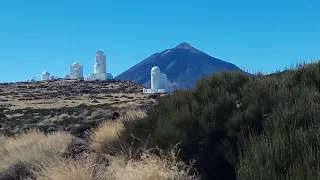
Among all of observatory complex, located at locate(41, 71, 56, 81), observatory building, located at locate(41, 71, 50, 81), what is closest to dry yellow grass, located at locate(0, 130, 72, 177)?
observatory complex, located at locate(41, 71, 56, 81)

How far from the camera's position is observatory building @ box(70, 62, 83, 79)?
12236cm

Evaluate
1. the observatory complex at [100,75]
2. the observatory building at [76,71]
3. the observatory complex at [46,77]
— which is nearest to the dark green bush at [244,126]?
the observatory complex at [100,75]

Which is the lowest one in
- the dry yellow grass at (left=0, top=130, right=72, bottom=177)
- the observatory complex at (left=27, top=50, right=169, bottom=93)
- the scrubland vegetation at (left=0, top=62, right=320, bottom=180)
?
the dry yellow grass at (left=0, top=130, right=72, bottom=177)

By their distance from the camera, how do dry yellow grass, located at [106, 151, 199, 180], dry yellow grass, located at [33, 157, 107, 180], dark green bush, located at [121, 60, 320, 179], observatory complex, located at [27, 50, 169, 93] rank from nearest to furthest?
1. dark green bush, located at [121, 60, 320, 179]
2. dry yellow grass, located at [106, 151, 199, 180]
3. dry yellow grass, located at [33, 157, 107, 180]
4. observatory complex, located at [27, 50, 169, 93]

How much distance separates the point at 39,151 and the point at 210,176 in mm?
4378

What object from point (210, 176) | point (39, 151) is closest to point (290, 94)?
point (210, 176)

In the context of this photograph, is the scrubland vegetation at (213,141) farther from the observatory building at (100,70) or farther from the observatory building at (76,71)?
the observatory building at (76,71)

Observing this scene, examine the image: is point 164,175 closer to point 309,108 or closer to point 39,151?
point 309,108

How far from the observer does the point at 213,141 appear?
7.52 m

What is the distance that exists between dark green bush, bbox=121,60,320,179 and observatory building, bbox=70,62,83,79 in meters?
114

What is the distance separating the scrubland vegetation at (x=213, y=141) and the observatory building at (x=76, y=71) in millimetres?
112727

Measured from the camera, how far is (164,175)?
6.29m

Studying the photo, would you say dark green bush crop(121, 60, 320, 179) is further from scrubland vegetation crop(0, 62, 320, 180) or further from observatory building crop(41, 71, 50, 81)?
observatory building crop(41, 71, 50, 81)

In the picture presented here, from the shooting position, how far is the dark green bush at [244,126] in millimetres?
4391
